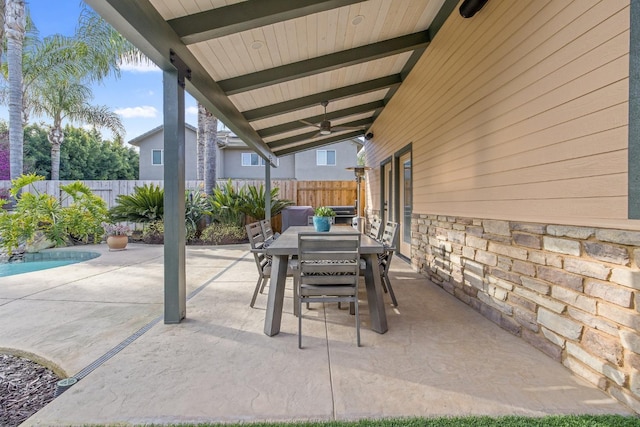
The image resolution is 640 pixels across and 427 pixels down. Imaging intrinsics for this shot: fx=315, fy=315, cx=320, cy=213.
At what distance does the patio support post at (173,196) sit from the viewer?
2.95m

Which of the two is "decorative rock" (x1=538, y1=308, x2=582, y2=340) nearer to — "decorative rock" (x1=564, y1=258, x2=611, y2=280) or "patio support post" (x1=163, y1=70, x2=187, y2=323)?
"decorative rock" (x1=564, y1=258, x2=611, y2=280)

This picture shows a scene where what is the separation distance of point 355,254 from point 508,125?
180 cm

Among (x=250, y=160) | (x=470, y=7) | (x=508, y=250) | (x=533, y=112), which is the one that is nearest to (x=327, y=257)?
(x=508, y=250)

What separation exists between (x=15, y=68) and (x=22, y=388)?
37.8ft

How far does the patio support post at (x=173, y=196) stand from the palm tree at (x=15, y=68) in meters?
9.42

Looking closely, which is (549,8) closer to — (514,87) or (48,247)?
(514,87)

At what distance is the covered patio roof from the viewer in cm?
262

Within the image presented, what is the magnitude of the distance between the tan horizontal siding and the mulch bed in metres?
3.55

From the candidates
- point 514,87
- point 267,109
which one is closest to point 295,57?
point 267,109

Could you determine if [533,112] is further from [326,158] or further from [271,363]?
[326,158]

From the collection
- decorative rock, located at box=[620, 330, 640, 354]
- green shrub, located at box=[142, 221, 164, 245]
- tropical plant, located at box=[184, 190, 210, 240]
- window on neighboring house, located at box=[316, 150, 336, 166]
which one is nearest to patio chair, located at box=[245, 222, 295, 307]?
decorative rock, located at box=[620, 330, 640, 354]

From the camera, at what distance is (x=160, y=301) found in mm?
3646

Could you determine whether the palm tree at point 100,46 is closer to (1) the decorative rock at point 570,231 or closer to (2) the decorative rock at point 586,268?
(1) the decorative rock at point 570,231

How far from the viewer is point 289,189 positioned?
1123 centimetres
